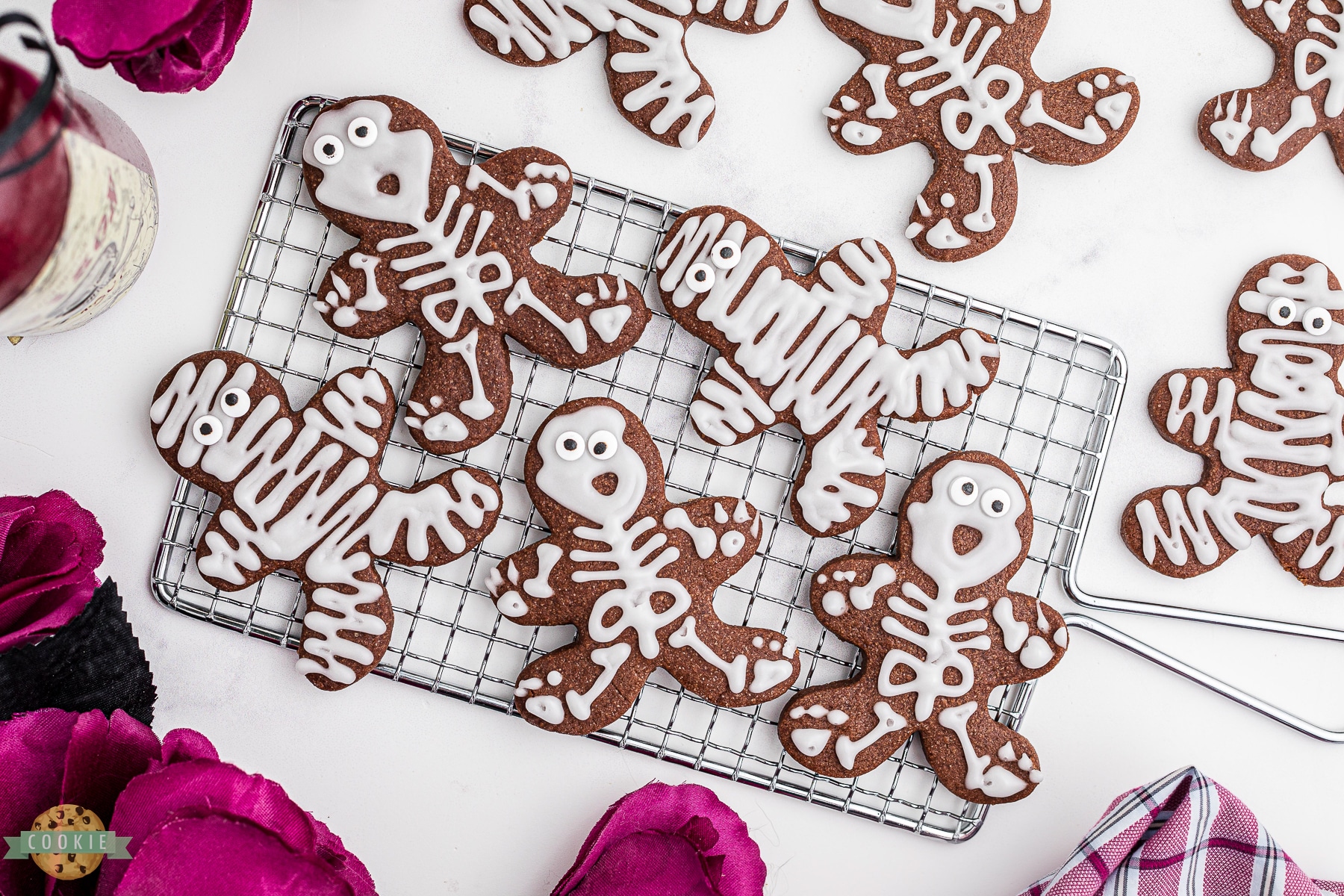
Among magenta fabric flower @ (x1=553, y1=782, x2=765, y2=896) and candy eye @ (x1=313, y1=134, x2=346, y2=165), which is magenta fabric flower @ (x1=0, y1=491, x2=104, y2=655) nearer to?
candy eye @ (x1=313, y1=134, x2=346, y2=165)

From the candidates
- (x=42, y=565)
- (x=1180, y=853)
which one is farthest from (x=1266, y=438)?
(x=42, y=565)

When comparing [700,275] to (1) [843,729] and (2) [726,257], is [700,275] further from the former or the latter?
(1) [843,729]

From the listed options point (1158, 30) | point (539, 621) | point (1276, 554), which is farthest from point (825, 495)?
point (1158, 30)

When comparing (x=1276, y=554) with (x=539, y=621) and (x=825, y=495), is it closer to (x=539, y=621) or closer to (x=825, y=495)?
(x=825, y=495)

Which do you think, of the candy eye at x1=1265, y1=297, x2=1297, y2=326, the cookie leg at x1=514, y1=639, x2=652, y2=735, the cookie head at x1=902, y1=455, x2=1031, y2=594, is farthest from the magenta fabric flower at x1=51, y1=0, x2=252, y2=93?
the candy eye at x1=1265, y1=297, x2=1297, y2=326

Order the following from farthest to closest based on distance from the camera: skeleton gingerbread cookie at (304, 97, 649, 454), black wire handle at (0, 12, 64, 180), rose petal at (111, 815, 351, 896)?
skeleton gingerbread cookie at (304, 97, 649, 454) < rose petal at (111, 815, 351, 896) < black wire handle at (0, 12, 64, 180)

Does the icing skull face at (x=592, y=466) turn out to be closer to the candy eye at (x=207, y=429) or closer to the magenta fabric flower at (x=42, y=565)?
the candy eye at (x=207, y=429)

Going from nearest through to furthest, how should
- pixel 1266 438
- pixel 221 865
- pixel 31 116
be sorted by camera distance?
1. pixel 31 116
2. pixel 221 865
3. pixel 1266 438
